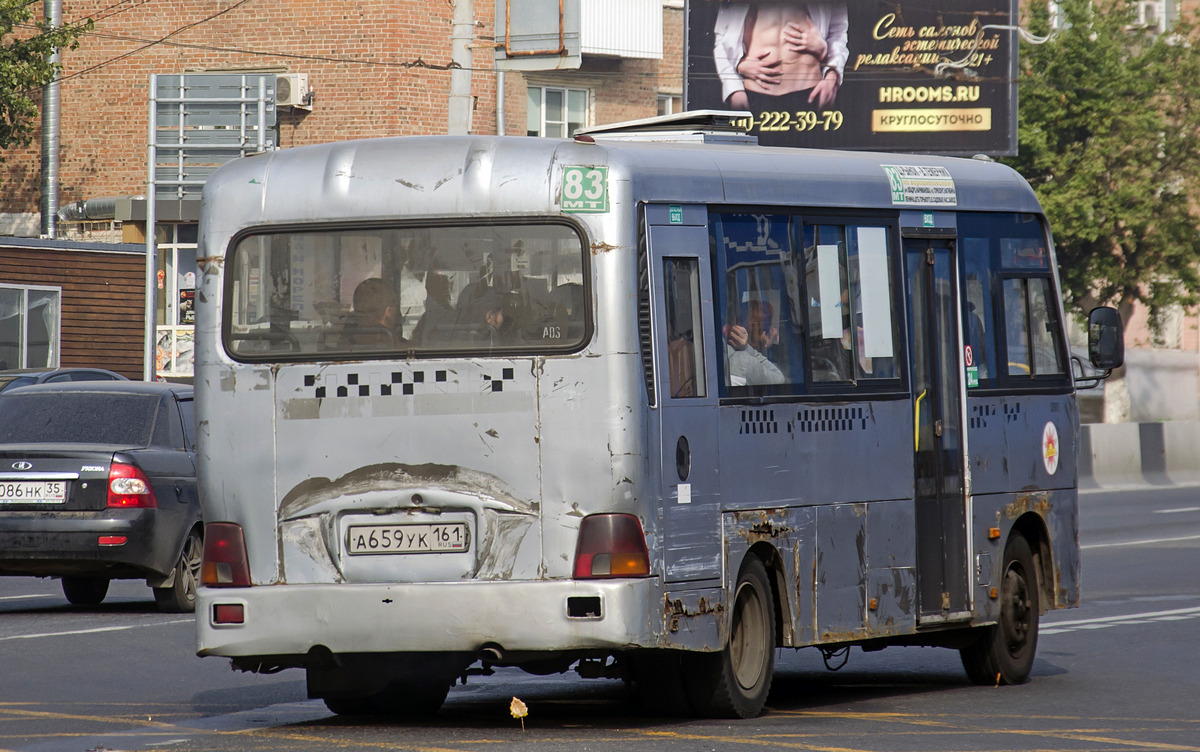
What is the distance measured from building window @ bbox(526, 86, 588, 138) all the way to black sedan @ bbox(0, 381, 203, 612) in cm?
2660

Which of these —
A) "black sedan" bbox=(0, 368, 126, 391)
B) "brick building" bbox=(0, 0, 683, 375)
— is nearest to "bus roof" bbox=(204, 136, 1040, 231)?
"black sedan" bbox=(0, 368, 126, 391)

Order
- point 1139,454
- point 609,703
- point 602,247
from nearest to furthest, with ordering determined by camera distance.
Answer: point 602,247
point 609,703
point 1139,454

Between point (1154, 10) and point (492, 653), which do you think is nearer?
point (492, 653)

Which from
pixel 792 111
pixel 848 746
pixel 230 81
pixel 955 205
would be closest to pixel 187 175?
pixel 230 81

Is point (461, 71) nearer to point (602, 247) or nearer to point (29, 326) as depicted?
point (602, 247)

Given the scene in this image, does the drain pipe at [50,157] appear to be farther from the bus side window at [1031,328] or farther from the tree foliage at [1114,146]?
the bus side window at [1031,328]

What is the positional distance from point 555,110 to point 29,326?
11.4 meters

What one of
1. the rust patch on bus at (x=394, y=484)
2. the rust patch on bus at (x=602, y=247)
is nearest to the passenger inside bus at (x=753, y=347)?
the rust patch on bus at (x=602, y=247)

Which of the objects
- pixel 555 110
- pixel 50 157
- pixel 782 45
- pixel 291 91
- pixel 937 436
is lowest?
pixel 937 436

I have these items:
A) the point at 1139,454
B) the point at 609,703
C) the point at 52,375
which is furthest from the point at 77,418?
the point at 1139,454

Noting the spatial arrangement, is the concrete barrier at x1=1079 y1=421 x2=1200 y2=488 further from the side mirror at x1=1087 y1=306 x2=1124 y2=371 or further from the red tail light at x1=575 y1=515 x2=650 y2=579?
the red tail light at x1=575 y1=515 x2=650 y2=579

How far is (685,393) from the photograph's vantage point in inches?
349

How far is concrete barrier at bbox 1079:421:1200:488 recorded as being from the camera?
32094 mm

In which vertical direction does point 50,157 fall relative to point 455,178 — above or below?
above
